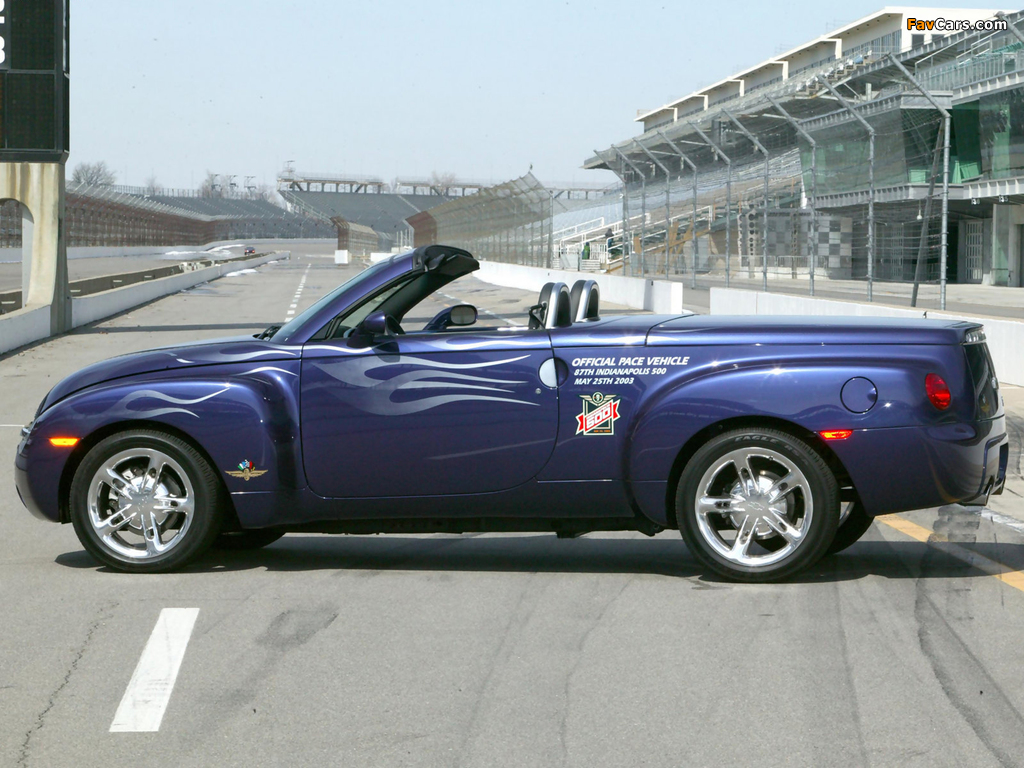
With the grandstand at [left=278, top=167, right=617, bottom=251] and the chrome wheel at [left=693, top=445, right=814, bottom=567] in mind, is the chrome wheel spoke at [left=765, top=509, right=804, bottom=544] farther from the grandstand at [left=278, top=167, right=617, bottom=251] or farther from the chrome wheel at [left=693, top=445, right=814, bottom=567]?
the grandstand at [left=278, top=167, right=617, bottom=251]

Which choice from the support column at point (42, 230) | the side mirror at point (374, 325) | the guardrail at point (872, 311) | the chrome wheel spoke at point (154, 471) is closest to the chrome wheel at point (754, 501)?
the side mirror at point (374, 325)

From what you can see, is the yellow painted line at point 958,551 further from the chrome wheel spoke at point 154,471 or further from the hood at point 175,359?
the chrome wheel spoke at point 154,471

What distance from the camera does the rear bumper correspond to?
220 inches

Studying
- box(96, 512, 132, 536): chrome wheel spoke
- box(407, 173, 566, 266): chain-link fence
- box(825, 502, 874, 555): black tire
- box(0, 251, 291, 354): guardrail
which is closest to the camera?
box(96, 512, 132, 536): chrome wheel spoke

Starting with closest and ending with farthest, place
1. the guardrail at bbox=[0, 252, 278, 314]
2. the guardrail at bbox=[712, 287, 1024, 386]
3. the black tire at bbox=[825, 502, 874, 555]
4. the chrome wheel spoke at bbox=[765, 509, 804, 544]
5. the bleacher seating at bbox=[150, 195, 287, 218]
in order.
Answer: the chrome wheel spoke at bbox=[765, 509, 804, 544] < the black tire at bbox=[825, 502, 874, 555] < the guardrail at bbox=[712, 287, 1024, 386] < the guardrail at bbox=[0, 252, 278, 314] < the bleacher seating at bbox=[150, 195, 287, 218]

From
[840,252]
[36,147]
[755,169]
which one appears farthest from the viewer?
[755,169]

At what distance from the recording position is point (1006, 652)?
4727mm

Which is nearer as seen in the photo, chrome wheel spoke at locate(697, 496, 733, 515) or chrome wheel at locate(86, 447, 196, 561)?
chrome wheel spoke at locate(697, 496, 733, 515)

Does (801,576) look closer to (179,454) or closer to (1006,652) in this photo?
(1006,652)

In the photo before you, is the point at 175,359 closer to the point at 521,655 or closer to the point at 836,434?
the point at 521,655

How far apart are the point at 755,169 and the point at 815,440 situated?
53.2 metres

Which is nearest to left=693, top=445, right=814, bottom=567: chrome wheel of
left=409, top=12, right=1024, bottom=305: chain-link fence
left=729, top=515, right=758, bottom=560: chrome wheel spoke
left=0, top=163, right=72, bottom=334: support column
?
left=729, top=515, right=758, bottom=560: chrome wheel spoke

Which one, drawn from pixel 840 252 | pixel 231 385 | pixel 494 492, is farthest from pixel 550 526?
pixel 840 252

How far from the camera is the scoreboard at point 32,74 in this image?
2322cm
